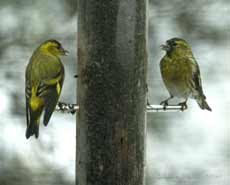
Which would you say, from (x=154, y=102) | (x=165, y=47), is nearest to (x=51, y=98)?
(x=165, y=47)

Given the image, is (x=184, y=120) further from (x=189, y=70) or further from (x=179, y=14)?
(x=189, y=70)

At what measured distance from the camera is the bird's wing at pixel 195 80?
5500 millimetres

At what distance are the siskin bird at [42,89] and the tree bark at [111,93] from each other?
0.14 metres

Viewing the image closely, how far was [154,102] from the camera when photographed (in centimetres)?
626

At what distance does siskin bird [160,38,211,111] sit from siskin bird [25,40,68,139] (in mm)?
614

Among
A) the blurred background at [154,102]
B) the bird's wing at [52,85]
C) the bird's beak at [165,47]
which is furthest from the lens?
the blurred background at [154,102]

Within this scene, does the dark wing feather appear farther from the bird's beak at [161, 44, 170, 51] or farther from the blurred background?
the blurred background

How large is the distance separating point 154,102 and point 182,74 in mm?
676

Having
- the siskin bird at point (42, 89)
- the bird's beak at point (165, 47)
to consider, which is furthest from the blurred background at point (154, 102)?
the siskin bird at point (42, 89)

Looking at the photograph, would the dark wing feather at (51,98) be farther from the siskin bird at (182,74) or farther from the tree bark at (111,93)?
the siskin bird at (182,74)

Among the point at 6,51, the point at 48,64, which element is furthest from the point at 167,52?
the point at 6,51

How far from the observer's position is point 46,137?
6.48 metres

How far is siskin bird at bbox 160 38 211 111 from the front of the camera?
5.50 metres

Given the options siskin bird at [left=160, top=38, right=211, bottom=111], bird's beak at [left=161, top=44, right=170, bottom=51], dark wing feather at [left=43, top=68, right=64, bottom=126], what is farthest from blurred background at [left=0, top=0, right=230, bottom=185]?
dark wing feather at [left=43, top=68, right=64, bottom=126]
